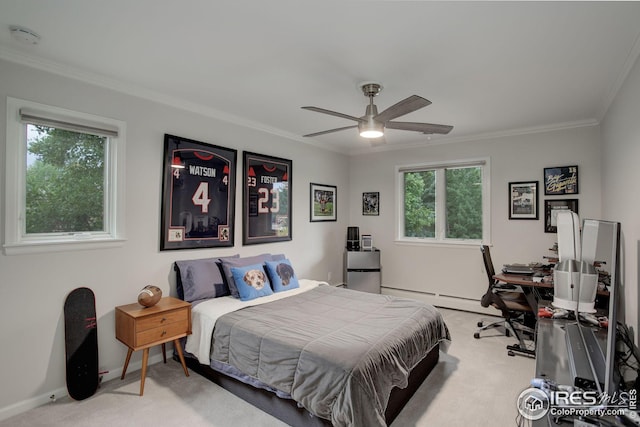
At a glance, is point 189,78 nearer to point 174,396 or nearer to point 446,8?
point 446,8

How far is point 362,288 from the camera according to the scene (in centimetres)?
521

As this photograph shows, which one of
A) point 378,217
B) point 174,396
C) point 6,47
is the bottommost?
point 174,396

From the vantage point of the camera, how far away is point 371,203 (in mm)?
5703

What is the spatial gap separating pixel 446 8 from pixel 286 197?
319 cm

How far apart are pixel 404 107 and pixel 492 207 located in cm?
294

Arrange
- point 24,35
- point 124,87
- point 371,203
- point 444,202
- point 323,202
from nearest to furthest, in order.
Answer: point 24,35
point 124,87
point 444,202
point 323,202
point 371,203

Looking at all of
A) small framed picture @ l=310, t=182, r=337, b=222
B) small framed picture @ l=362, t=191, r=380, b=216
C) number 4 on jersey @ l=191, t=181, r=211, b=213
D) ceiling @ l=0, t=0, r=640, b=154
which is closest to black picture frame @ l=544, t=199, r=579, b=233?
ceiling @ l=0, t=0, r=640, b=154

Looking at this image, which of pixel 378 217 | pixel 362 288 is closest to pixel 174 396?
pixel 362 288

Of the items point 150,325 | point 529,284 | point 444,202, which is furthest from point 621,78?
point 150,325

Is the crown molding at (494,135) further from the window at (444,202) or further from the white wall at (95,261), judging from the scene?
the white wall at (95,261)

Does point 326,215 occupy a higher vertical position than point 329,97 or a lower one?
lower

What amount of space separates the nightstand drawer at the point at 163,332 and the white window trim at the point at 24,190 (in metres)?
0.86

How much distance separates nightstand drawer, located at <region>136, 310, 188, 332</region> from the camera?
101 inches

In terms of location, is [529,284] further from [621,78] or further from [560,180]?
[621,78]
